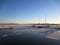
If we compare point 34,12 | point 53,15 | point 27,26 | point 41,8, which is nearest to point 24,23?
point 27,26

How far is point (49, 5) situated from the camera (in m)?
2.08

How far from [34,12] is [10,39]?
0.66m

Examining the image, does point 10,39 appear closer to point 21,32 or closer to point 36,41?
point 21,32

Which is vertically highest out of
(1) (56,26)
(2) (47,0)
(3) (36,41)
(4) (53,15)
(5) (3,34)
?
(2) (47,0)

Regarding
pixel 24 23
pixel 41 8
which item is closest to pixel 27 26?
pixel 24 23

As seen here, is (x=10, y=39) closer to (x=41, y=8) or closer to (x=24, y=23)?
(x=24, y=23)

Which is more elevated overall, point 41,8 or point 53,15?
point 41,8

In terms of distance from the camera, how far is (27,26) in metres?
2.09

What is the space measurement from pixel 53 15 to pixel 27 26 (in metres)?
0.53

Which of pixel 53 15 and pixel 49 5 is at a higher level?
pixel 49 5

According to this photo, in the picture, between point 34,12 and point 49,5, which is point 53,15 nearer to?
point 49,5

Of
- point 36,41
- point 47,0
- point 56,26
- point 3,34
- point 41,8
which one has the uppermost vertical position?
point 47,0

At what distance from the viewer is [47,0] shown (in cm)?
209

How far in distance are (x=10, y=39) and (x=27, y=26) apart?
0.39m
